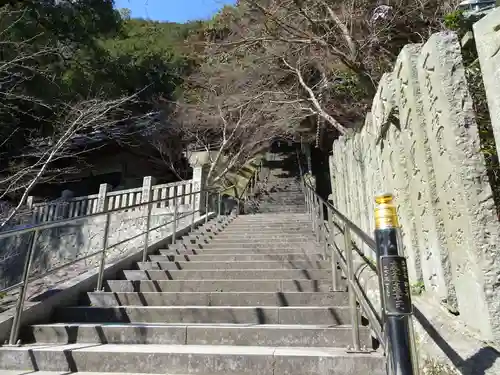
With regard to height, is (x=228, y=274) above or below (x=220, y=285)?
above

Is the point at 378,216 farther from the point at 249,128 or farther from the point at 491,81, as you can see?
the point at 249,128

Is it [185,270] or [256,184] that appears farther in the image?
[256,184]

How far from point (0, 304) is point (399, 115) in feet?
16.0

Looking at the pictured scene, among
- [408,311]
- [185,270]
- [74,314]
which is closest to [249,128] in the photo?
[185,270]

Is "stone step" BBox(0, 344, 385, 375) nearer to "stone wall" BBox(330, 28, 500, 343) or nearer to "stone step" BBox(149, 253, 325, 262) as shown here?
"stone wall" BBox(330, 28, 500, 343)

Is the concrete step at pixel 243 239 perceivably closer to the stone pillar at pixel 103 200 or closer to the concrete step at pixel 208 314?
the concrete step at pixel 208 314

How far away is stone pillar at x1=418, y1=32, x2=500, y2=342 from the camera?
1649mm

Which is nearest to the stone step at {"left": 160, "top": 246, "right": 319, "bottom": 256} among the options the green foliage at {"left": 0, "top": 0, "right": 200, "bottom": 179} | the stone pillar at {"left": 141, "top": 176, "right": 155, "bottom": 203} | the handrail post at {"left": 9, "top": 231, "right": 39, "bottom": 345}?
the handrail post at {"left": 9, "top": 231, "right": 39, "bottom": 345}

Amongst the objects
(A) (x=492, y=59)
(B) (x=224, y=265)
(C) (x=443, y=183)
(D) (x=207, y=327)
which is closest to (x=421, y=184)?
(C) (x=443, y=183)

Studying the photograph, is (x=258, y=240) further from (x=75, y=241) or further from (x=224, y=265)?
(x=75, y=241)

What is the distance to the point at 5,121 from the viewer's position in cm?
941

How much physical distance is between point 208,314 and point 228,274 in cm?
105

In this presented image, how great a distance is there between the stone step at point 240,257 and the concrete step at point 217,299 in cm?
125

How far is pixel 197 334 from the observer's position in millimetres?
2809
